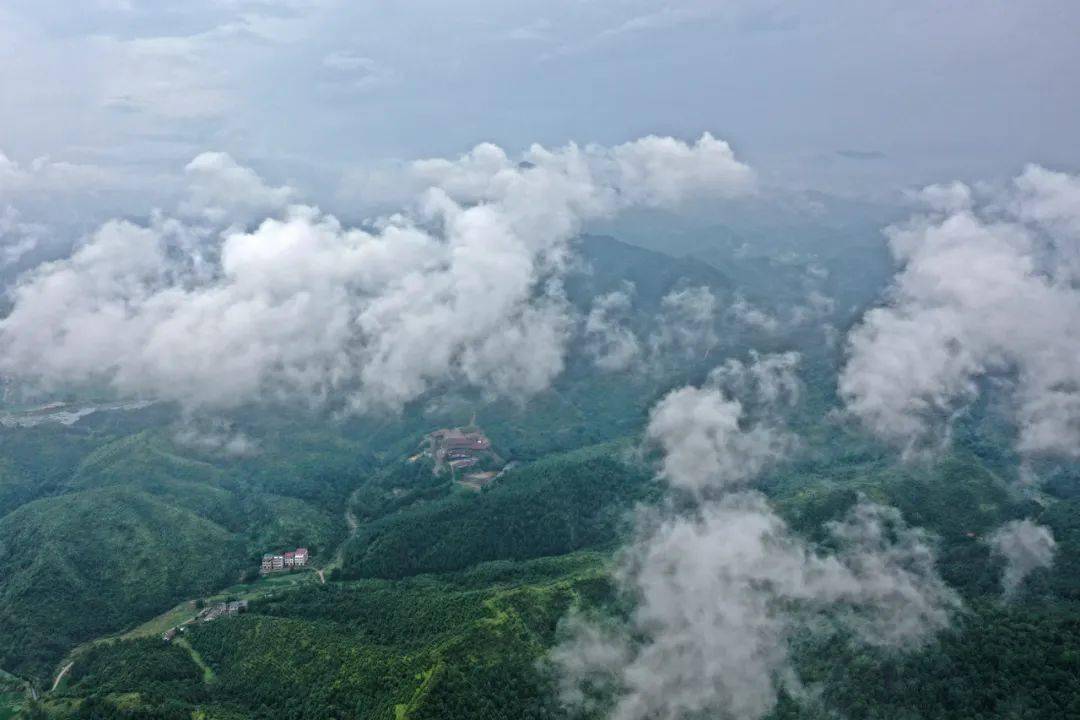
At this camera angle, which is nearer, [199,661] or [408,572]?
[199,661]

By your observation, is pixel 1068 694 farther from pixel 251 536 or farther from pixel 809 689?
pixel 251 536

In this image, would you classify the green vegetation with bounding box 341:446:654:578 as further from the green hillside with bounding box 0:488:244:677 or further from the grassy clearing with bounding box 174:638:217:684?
the grassy clearing with bounding box 174:638:217:684

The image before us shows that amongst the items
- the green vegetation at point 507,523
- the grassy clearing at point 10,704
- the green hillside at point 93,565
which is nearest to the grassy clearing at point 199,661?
the green hillside at point 93,565

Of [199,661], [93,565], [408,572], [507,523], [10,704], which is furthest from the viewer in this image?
[507,523]

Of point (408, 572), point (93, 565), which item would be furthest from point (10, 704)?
point (408, 572)

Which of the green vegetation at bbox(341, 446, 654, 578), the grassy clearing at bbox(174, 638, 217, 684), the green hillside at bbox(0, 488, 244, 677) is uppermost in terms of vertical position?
the grassy clearing at bbox(174, 638, 217, 684)

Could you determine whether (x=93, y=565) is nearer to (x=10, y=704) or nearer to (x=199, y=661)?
(x=10, y=704)

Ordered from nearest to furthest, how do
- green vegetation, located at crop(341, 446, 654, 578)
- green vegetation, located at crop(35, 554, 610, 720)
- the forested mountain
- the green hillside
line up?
1. green vegetation, located at crop(35, 554, 610, 720)
2. the forested mountain
3. the green hillside
4. green vegetation, located at crop(341, 446, 654, 578)

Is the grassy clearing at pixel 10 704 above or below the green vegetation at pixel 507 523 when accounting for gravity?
above

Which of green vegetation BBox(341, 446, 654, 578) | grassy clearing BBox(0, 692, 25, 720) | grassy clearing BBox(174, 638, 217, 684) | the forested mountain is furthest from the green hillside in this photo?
green vegetation BBox(341, 446, 654, 578)

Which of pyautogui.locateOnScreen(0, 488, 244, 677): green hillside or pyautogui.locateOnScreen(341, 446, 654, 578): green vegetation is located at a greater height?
pyautogui.locateOnScreen(0, 488, 244, 677): green hillside

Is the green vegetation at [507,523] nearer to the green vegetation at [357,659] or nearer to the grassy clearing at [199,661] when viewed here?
the green vegetation at [357,659]
